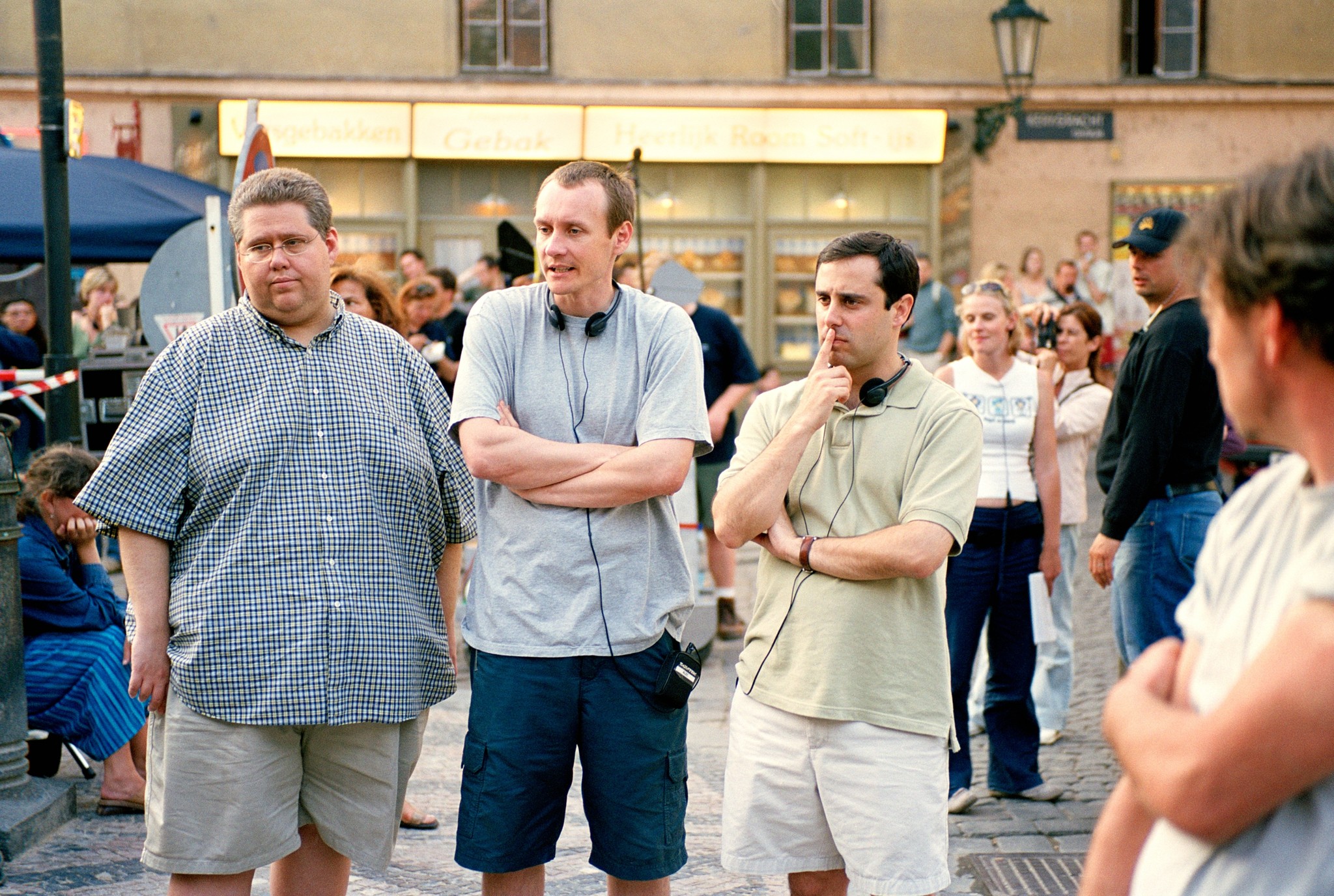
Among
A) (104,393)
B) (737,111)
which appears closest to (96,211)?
(104,393)

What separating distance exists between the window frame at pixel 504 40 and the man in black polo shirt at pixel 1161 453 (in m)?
13.6

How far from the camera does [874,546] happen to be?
3094mm

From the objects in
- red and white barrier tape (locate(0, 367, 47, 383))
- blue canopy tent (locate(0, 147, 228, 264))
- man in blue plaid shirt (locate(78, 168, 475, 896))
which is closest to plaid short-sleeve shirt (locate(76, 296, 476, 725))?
man in blue plaid shirt (locate(78, 168, 475, 896))

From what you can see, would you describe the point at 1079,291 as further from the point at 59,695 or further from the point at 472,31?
the point at 59,695

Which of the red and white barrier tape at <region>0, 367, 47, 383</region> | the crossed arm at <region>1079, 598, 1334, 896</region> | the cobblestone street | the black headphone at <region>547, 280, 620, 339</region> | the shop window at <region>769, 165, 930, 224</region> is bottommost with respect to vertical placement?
the cobblestone street

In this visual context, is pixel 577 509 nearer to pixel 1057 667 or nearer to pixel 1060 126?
pixel 1057 667

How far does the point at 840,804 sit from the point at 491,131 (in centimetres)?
1473

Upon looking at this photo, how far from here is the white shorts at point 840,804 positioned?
3.06 m

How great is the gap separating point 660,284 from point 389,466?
15.9 ft

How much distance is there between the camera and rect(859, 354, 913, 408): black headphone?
3277 mm

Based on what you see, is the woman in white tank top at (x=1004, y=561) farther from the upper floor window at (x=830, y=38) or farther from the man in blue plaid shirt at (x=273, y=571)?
the upper floor window at (x=830, y=38)

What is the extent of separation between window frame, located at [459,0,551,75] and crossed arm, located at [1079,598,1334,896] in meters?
16.4

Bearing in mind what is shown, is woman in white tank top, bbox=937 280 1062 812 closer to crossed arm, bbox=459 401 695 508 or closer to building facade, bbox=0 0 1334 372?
crossed arm, bbox=459 401 695 508

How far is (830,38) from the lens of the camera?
17.2m
